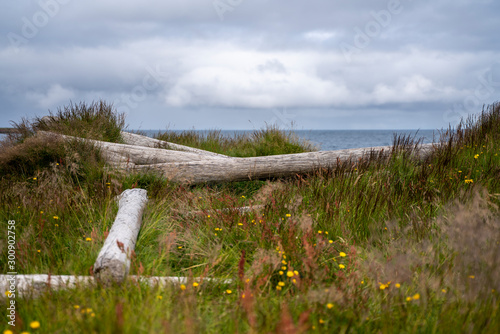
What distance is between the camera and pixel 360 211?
3840 mm

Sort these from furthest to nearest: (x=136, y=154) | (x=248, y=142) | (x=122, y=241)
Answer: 1. (x=248, y=142)
2. (x=136, y=154)
3. (x=122, y=241)

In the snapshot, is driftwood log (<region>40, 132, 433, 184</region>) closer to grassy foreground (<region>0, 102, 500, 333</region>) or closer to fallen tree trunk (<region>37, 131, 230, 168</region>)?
fallen tree trunk (<region>37, 131, 230, 168</region>)

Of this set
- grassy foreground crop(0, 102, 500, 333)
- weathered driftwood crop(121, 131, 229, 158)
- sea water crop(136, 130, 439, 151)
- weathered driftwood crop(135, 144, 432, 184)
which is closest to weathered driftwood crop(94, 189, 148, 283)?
grassy foreground crop(0, 102, 500, 333)

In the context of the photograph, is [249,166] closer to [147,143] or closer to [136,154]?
[136,154]

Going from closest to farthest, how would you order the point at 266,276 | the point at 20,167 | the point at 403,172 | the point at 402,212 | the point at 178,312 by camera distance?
1. the point at 178,312
2. the point at 266,276
3. the point at 402,212
4. the point at 403,172
5. the point at 20,167

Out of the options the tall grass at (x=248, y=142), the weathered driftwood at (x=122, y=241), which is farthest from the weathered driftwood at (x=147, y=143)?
the weathered driftwood at (x=122, y=241)

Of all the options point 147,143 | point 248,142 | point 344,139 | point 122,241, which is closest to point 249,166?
point 122,241

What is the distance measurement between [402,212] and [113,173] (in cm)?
421

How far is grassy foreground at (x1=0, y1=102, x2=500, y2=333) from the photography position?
6.41 feet

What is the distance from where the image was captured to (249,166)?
6215 mm

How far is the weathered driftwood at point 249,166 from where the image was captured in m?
5.94

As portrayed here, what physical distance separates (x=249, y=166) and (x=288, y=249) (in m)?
3.59

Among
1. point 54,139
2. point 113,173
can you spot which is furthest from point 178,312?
point 54,139

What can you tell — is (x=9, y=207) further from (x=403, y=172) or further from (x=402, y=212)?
(x=403, y=172)
